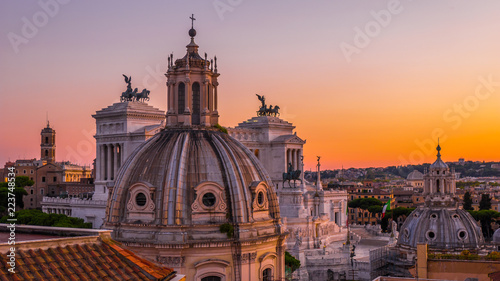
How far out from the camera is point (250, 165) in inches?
1014

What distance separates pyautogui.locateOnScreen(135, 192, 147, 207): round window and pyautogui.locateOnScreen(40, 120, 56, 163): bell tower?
Result: 121 m

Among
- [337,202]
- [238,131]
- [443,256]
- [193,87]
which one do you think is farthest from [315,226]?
[193,87]

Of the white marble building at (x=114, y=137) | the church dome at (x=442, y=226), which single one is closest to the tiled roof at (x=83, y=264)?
the church dome at (x=442, y=226)

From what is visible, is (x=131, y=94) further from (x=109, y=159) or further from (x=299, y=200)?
(x=299, y=200)

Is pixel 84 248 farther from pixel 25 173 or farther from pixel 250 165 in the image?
pixel 25 173

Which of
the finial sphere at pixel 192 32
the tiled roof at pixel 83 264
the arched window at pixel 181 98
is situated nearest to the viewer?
the tiled roof at pixel 83 264

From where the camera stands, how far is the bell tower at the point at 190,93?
27.1 metres

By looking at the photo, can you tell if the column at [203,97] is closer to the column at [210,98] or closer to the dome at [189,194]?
the column at [210,98]

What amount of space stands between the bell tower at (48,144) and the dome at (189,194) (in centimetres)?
12007

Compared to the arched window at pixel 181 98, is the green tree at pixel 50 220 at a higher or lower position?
lower

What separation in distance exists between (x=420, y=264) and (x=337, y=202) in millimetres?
55221

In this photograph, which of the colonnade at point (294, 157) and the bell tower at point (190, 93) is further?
the colonnade at point (294, 157)

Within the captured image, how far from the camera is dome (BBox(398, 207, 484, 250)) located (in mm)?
46062

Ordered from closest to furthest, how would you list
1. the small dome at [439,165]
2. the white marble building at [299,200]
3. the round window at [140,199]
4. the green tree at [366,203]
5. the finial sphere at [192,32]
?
the round window at [140,199] → the finial sphere at [192,32] → the small dome at [439,165] → the white marble building at [299,200] → the green tree at [366,203]
